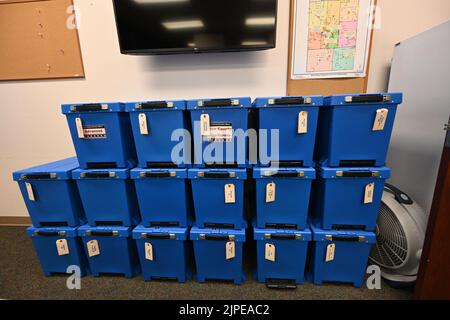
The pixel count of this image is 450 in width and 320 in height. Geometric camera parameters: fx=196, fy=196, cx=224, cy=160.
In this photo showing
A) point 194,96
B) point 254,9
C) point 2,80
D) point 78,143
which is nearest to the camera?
point 78,143

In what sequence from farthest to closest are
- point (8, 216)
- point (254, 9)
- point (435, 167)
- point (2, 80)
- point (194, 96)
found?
point (8, 216)
point (2, 80)
point (194, 96)
point (254, 9)
point (435, 167)

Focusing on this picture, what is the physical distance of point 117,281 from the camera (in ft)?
4.31

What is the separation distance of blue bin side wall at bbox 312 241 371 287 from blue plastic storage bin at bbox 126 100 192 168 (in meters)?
1.00

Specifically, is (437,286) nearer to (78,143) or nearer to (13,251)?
(78,143)

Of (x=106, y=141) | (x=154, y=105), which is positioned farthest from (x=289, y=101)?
(x=106, y=141)

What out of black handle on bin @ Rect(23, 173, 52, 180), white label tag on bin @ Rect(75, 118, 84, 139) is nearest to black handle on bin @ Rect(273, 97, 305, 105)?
white label tag on bin @ Rect(75, 118, 84, 139)

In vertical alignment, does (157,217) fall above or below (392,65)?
below

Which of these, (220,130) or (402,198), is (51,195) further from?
(402,198)

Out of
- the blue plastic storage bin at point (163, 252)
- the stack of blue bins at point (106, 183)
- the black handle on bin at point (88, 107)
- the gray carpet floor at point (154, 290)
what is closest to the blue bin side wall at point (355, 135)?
the gray carpet floor at point (154, 290)

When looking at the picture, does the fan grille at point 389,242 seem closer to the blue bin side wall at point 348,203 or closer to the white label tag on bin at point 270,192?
the blue bin side wall at point 348,203

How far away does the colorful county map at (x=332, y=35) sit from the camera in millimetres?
1359

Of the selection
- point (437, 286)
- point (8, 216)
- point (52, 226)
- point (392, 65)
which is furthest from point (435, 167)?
point (8, 216)

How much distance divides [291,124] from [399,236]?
906 millimetres
